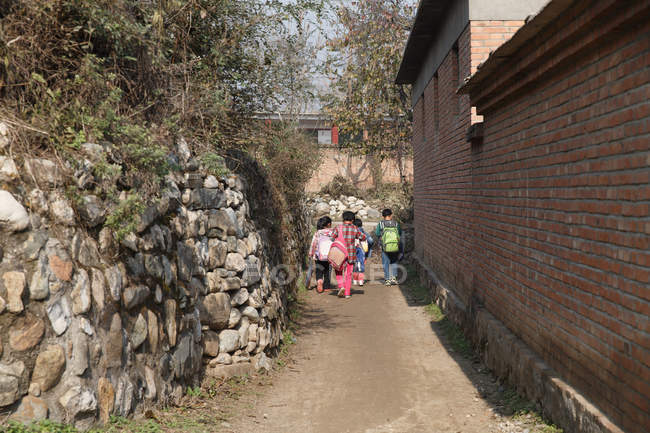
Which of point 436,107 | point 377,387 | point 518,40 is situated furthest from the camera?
point 436,107

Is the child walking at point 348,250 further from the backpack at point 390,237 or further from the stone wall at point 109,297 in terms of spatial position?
the stone wall at point 109,297

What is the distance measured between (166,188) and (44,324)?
2079mm

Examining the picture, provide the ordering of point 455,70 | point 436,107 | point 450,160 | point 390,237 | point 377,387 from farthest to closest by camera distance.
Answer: point 390,237, point 436,107, point 450,160, point 455,70, point 377,387

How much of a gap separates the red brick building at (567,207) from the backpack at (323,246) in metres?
5.17

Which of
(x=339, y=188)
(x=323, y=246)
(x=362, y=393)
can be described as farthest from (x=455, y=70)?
(x=339, y=188)

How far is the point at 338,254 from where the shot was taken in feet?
42.1

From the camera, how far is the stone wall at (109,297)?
3.61 m

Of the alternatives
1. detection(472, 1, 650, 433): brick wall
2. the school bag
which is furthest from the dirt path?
the school bag

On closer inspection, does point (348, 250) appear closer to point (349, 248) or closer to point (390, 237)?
point (349, 248)

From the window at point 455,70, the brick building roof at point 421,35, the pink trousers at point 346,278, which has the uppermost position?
the brick building roof at point 421,35

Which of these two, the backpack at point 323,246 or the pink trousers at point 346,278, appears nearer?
the pink trousers at point 346,278

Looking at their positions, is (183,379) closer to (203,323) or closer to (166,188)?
(203,323)

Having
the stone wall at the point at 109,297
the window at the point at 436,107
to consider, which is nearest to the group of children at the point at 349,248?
the window at the point at 436,107

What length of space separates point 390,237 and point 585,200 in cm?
1006
